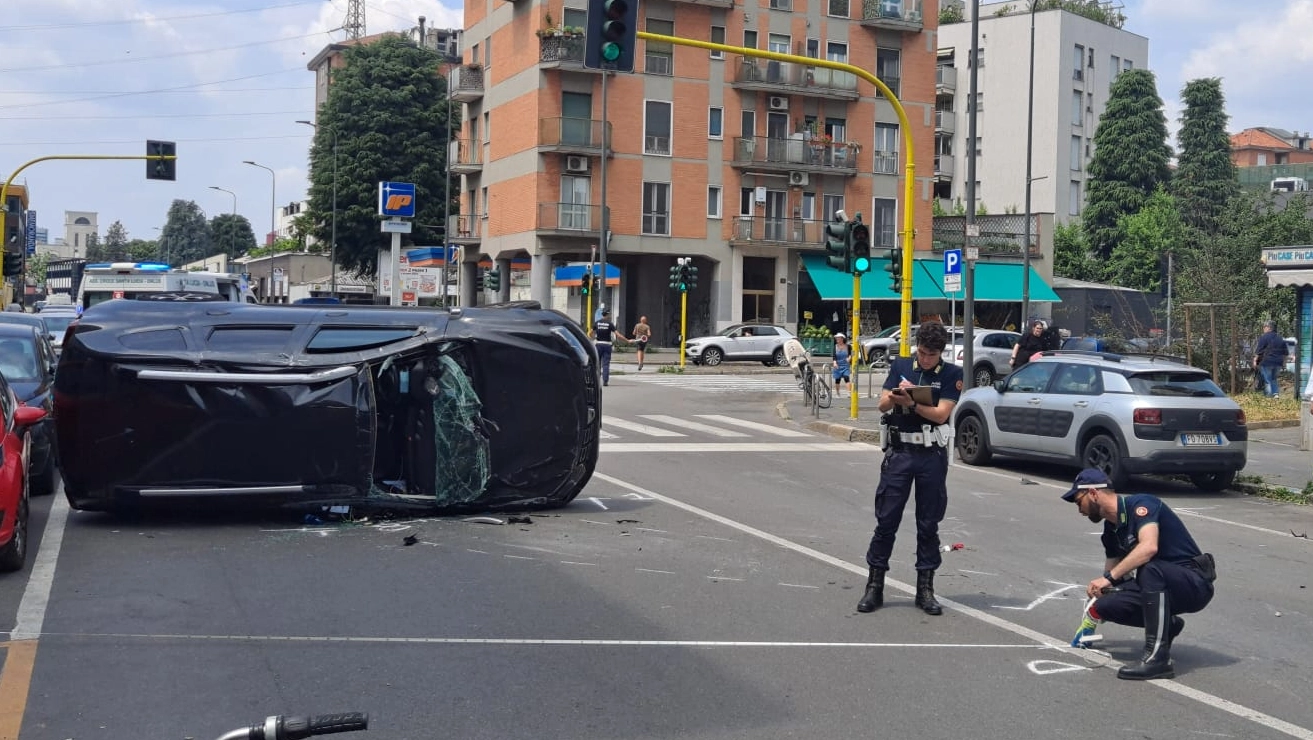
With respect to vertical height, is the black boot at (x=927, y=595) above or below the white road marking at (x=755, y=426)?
above

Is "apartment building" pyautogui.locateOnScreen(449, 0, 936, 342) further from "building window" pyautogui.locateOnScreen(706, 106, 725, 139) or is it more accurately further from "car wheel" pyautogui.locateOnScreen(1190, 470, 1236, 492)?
"car wheel" pyautogui.locateOnScreen(1190, 470, 1236, 492)

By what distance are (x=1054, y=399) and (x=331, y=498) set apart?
29.7ft

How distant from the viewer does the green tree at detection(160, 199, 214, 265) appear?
17475 centimetres

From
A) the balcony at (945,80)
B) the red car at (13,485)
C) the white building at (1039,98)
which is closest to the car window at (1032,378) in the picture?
the red car at (13,485)

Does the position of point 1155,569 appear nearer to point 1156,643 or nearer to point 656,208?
point 1156,643

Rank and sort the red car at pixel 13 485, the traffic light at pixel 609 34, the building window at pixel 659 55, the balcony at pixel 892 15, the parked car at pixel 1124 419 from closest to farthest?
the red car at pixel 13 485 < the parked car at pixel 1124 419 < the traffic light at pixel 609 34 < the building window at pixel 659 55 < the balcony at pixel 892 15

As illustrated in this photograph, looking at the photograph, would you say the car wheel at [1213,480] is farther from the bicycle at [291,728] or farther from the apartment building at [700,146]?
the apartment building at [700,146]

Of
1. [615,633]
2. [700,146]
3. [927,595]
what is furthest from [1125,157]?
[615,633]

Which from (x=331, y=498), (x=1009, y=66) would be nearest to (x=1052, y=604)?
(x=331, y=498)

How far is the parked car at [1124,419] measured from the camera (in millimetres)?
14500

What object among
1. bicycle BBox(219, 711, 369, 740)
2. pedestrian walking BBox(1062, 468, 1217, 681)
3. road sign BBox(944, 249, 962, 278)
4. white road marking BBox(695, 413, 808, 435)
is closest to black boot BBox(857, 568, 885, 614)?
pedestrian walking BBox(1062, 468, 1217, 681)

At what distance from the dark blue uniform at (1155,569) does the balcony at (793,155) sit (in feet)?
152

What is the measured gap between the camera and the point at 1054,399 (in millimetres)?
15734

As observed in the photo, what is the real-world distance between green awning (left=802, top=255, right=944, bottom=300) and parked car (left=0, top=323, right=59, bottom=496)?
40167mm
